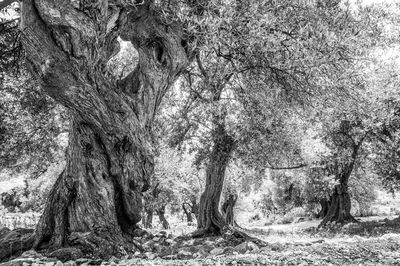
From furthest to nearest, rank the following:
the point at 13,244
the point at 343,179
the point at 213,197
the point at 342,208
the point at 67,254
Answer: the point at 342,208, the point at 343,179, the point at 213,197, the point at 13,244, the point at 67,254

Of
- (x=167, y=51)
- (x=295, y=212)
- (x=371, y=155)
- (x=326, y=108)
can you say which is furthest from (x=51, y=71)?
(x=295, y=212)

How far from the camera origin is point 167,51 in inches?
307

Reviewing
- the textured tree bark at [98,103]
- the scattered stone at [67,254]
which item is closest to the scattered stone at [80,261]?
the scattered stone at [67,254]

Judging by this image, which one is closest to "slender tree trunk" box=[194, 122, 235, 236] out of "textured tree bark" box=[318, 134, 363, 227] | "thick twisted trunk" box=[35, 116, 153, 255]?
"thick twisted trunk" box=[35, 116, 153, 255]

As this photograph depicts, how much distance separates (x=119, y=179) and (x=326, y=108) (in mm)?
6337

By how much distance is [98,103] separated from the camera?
5.74 m

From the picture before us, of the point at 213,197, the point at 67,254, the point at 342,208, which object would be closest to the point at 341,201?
the point at 342,208

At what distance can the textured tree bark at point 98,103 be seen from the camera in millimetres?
5117

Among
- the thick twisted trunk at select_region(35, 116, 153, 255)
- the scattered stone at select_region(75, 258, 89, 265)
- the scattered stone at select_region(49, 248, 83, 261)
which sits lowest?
the scattered stone at select_region(75, 258, 89, 265)

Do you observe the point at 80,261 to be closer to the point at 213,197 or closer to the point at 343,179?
the point at 213,197

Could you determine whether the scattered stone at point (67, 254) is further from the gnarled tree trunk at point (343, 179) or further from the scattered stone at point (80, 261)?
the gnarled tree trunk at point (343, 179)

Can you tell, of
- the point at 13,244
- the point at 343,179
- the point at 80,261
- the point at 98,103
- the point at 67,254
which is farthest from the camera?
the point at 343,179

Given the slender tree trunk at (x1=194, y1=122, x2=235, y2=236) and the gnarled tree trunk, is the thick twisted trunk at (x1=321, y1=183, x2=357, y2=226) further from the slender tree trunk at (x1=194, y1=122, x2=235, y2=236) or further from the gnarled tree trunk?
the slender tree trunk at (x1=194, y1=122, x2=235, y2=236)

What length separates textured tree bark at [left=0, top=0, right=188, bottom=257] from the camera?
5117 mm
